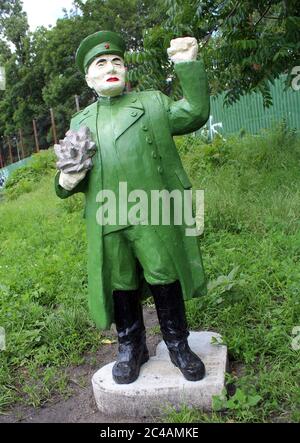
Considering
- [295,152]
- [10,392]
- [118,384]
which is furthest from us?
[295,152]

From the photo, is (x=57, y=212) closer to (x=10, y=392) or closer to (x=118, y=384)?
(x=10, y=392)

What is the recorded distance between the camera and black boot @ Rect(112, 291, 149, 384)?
2.36 metres

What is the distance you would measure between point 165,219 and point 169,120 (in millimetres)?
441

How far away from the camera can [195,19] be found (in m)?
4.08

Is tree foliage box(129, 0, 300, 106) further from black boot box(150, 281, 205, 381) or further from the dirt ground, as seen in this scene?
the dirt ground

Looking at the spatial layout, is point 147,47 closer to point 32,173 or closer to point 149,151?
point 149,151

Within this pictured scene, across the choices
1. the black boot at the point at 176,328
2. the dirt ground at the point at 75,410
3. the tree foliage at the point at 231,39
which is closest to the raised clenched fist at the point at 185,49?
the black boot at the point at 176,328

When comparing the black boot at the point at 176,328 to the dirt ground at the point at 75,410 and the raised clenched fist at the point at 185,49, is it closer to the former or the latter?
the dirt ground at the point at 75,410

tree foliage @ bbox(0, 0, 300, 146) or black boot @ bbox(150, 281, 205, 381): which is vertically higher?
tree foliage @ bbox(0, 0, 300, 146)

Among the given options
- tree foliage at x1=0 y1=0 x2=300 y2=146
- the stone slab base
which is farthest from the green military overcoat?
tree foliage at x1=0 y1=0 x2=300 y2=146

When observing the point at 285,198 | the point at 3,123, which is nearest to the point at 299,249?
the point at 285,198

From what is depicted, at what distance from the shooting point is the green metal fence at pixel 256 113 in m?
7.78

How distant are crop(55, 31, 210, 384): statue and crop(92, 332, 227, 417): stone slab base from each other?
5 cm

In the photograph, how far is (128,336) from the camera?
7.98 feet
